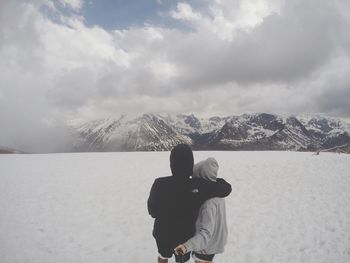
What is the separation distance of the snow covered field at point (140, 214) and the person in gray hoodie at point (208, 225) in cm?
521

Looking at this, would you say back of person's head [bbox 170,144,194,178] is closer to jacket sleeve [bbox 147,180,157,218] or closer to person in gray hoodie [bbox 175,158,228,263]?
person in gray hoodie [bbox 175,158,228,263]

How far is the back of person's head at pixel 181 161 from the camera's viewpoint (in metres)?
4.73

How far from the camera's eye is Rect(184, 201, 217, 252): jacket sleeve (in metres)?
4.74

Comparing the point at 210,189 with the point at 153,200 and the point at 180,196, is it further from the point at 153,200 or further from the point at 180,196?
the point at 153,200

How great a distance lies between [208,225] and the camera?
4.82 meters

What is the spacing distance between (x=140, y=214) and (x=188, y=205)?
31.8 feet

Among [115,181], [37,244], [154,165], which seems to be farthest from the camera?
[154,165]

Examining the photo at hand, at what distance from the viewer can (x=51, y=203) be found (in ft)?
50.4

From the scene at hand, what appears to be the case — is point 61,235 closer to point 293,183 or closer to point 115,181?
point 115,181

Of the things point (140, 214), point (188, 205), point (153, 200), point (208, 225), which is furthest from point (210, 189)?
point (140, 214)

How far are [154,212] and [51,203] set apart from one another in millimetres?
11931

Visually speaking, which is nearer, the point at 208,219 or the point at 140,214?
the point at 208,219

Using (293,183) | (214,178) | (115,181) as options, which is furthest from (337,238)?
(115,181)

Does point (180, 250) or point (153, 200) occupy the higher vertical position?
point (153, 200)
